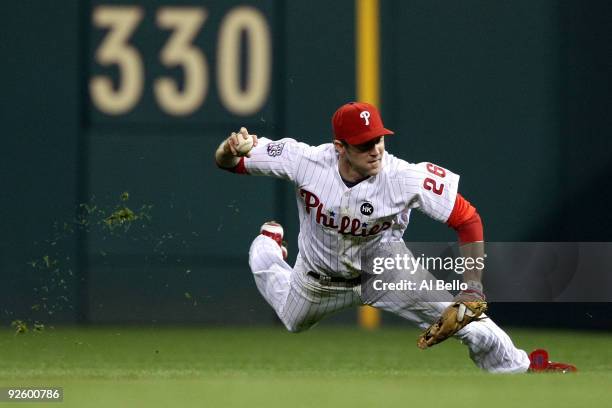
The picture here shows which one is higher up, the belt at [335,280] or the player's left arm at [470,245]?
the player's left arm at [470,245]

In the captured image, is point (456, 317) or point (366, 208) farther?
point (366, 208)

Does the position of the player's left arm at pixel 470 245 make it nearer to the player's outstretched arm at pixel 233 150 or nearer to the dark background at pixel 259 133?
the player's outstretched arm at pixel 233 150

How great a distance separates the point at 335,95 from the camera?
9781mm

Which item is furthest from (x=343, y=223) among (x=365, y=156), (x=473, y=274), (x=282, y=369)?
(x=282, y=369)

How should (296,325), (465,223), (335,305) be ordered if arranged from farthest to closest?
1. (296,325)
2. (335,305)
3. (465,223)

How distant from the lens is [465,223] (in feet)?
22.0

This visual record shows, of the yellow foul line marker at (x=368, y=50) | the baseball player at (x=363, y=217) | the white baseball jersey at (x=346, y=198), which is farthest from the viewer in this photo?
the yellow foul line marker at (x=368, y=50)

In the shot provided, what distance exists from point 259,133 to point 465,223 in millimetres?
3169

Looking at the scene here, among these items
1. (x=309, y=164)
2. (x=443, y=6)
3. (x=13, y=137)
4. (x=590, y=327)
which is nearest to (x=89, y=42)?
(x=13, y=137)

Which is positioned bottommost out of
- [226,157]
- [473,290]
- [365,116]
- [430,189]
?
[473,290]

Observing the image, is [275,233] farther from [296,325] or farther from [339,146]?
[339,146]

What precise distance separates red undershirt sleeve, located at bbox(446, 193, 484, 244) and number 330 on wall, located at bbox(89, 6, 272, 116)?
317 centimetres

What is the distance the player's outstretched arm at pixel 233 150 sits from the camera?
21.7 feet

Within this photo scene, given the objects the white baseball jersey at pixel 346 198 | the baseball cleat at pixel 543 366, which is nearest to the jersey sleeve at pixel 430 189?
the white baseball jersey at pixel 346 198
